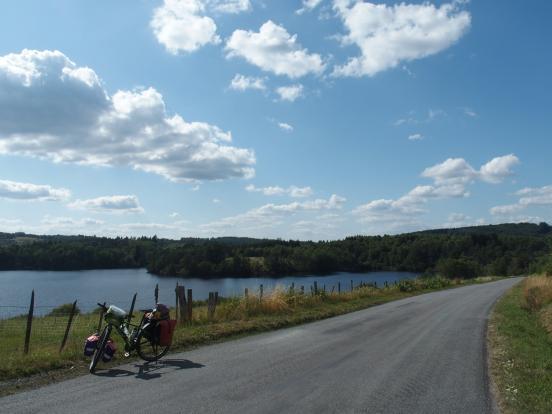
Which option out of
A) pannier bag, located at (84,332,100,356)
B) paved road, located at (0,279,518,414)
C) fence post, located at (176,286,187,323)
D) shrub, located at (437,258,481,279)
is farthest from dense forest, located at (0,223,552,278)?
pannier bag, located at (84,332,100,356)

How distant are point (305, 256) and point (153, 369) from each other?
344ft

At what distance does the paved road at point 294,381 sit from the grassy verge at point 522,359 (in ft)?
0.98

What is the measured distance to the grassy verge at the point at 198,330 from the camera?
335 inches

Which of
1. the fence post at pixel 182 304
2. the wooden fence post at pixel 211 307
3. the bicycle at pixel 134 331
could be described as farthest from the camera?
the wooden fence post at pixel 211 307

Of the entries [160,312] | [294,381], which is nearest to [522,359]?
[294,381]

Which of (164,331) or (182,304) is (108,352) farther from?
(182,304)

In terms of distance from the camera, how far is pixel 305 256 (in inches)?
4444

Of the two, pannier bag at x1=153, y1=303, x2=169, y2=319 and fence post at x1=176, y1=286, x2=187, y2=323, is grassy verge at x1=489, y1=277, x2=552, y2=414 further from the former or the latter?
fence post at x1=176, y1=286, x2=187, y2=323

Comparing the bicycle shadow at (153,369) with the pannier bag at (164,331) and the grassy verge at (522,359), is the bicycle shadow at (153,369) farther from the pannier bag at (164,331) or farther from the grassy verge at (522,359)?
the grassy verge at (522,359)

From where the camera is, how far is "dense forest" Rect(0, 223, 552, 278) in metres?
106

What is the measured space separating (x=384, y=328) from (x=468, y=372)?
6218 millimetres

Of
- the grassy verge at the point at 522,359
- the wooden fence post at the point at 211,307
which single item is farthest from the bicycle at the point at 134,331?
the wooden fence post at the point at 211,307

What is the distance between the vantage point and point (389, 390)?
743 cm

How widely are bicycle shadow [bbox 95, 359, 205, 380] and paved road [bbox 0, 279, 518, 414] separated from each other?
0.02 m
